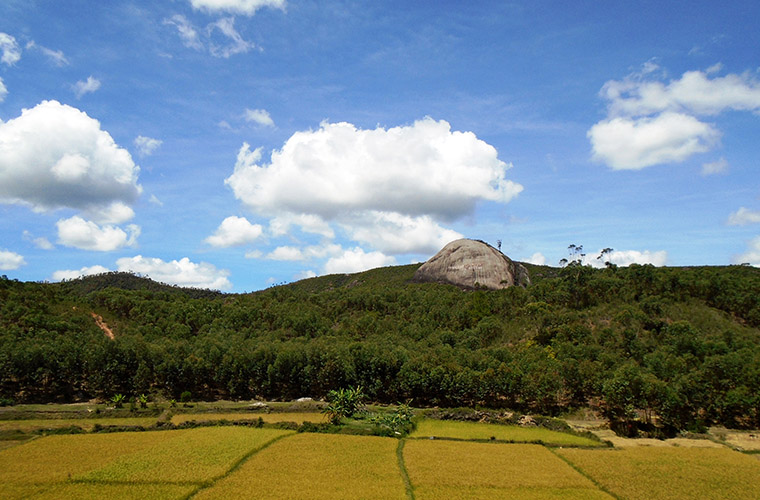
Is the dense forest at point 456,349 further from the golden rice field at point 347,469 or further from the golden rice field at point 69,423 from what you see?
the golden rice field at point 347,469

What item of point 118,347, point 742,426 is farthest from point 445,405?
point 118,347

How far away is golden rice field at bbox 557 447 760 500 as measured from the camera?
31.7 m

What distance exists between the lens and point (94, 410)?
5788 centimetres

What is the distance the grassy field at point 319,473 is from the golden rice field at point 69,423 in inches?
859

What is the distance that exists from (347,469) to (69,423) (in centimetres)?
3822

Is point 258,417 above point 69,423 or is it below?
below

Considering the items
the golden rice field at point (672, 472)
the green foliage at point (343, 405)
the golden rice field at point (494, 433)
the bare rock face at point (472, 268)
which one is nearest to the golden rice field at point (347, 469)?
the golden rice field at point (672, 472)

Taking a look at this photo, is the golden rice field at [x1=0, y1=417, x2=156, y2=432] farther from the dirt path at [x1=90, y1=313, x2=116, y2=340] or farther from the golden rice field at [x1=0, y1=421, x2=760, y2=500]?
the dirt path at [x1=90, y1=313, x2=116, y2=340]

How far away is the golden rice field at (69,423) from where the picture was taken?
161 feet

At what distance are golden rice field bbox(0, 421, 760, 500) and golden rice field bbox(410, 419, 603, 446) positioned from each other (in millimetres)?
2856

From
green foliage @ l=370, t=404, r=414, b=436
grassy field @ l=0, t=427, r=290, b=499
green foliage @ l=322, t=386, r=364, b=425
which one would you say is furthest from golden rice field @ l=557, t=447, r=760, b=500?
grassy field @ l=0, t=427, r=290, b=499

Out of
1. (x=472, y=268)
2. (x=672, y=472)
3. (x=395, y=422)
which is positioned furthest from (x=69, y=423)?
(x=472, y=268)

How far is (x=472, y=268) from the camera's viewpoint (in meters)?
123

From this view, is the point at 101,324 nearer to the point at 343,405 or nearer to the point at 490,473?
the point at 343,405
